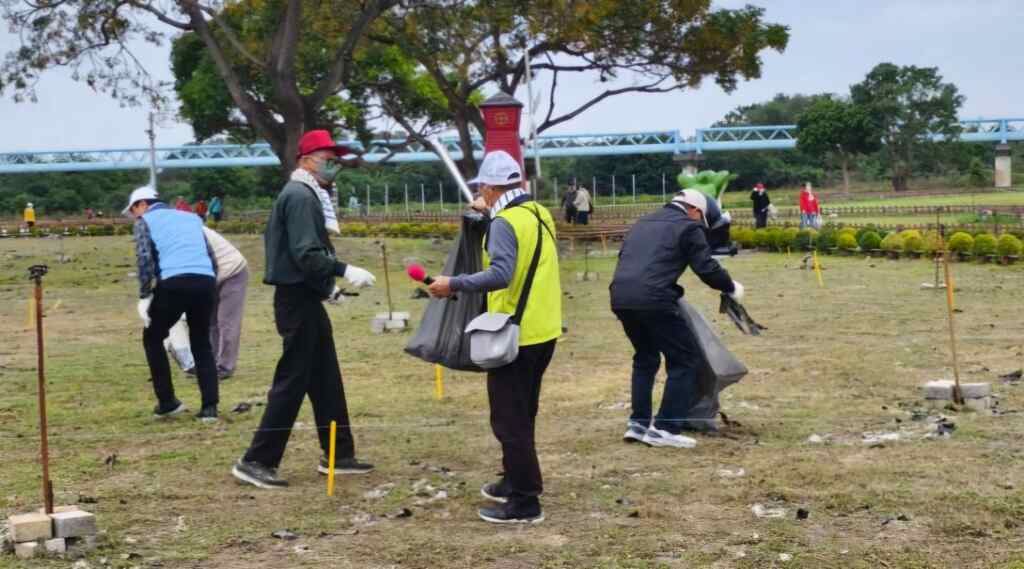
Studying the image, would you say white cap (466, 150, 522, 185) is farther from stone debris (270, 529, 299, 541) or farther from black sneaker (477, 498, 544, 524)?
stone debris (270, 529, 299, 541)

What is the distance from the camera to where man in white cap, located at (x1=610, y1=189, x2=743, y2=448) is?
8.42m

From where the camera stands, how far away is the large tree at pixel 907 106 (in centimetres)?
7031

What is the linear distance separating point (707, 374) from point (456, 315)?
2.19 m

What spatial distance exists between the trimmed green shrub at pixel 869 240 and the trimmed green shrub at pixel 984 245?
2596 millimetres

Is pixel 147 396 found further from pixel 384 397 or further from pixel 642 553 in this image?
pixel 642 553

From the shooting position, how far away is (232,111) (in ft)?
145

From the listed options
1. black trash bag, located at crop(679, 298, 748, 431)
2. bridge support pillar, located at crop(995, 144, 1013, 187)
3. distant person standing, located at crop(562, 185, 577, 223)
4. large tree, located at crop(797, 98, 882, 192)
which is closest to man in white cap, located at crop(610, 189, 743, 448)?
black trash bag, located at crop(679, 298, 748, 431)

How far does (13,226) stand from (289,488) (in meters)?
50.9

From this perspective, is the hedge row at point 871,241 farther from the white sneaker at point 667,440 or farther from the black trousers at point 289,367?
the black trousers at point 289,367

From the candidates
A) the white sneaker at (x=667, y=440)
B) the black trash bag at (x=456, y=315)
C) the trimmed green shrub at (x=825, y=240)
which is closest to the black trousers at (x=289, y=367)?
the black trash bag at (x=456, y=315)

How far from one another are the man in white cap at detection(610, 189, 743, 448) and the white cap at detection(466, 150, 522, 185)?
168 centimetres

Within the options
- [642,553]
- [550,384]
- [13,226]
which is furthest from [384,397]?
[13,226]

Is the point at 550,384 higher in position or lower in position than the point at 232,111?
lower

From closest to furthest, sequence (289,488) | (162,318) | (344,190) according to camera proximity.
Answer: (289,488) < (162,318) < (344,190)
